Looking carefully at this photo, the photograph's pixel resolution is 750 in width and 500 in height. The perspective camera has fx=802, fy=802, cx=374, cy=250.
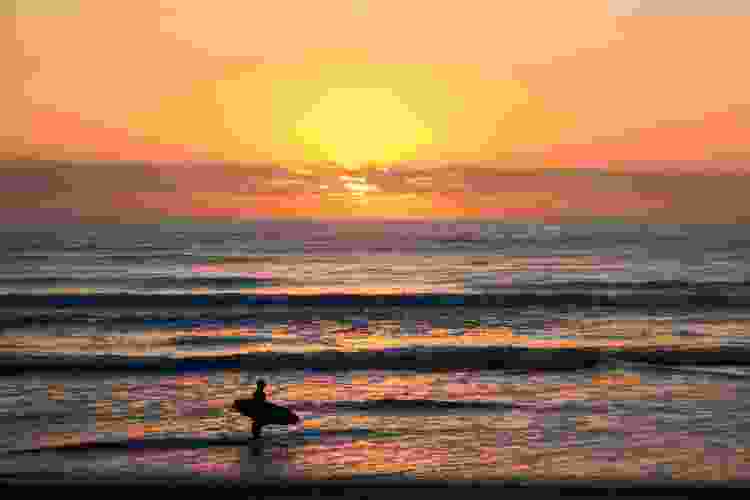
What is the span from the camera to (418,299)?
109ft

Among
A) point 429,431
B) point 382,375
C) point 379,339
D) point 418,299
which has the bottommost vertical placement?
point 429,431

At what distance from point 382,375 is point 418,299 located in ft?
48.1

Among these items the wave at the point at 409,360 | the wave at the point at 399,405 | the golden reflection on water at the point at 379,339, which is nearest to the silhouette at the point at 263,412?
the wave at the point at 399,405

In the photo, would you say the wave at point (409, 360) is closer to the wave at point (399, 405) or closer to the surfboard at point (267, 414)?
the wave at point (399, 405)

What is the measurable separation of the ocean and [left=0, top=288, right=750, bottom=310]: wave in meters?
0.16

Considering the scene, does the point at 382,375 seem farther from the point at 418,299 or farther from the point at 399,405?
the point at 418,299

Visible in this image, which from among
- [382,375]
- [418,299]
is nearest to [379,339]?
[382,375]

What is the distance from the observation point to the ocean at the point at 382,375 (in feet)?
40.5

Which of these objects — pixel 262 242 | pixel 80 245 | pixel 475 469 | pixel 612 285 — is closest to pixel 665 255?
pixel 612 285

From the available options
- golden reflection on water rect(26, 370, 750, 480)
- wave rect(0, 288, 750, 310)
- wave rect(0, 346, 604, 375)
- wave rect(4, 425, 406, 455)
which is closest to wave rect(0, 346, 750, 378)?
wave rect(0, 346, 604, 375)

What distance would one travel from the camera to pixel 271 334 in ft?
81.8

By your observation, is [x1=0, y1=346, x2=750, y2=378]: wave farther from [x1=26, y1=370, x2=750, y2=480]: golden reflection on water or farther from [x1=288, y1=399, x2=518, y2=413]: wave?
[x1=288, y1=399, x2=518, y2=413]: wave

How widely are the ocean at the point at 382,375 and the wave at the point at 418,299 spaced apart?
0.52ft

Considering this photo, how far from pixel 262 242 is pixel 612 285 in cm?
4445
